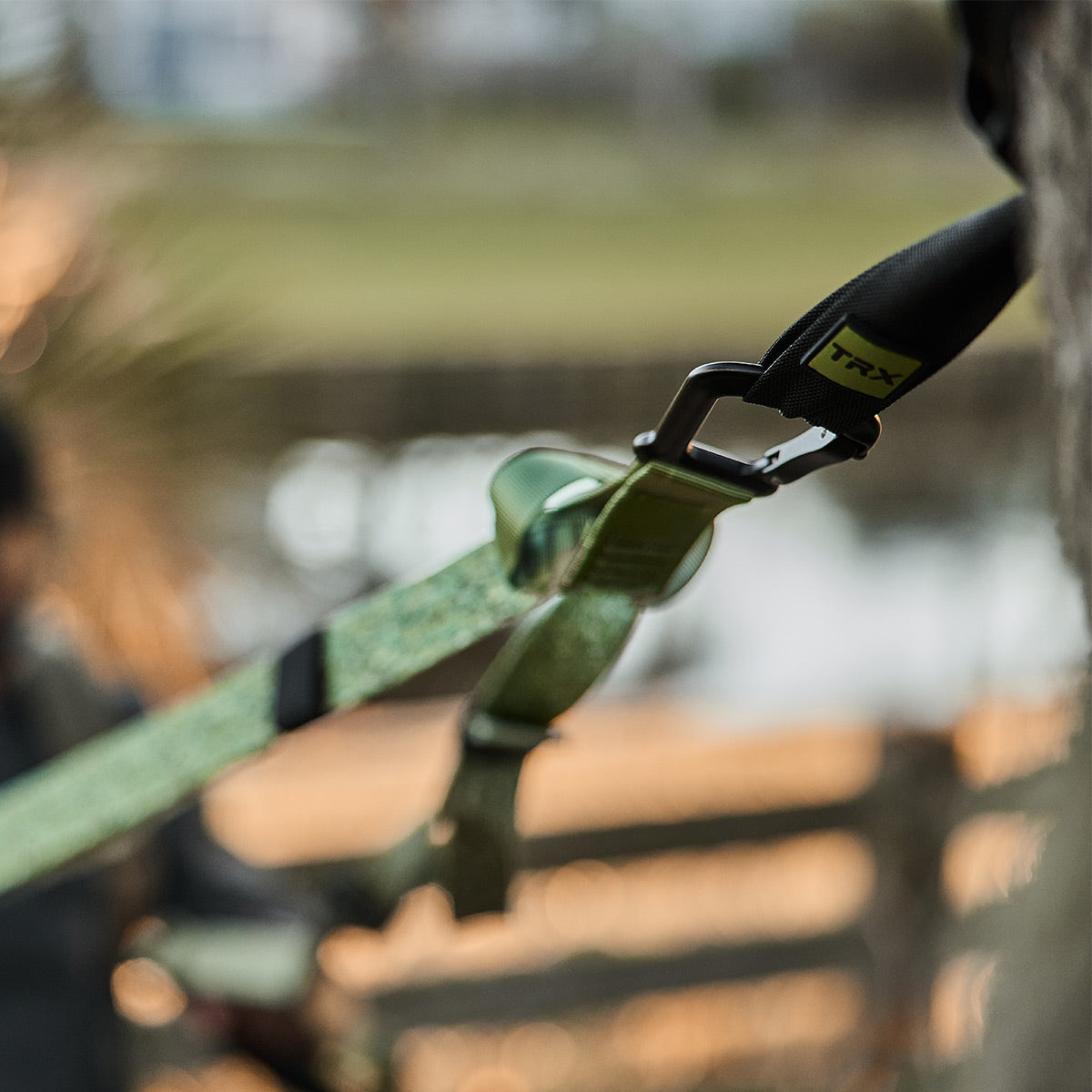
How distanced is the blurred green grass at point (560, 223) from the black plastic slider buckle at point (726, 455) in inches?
71.9

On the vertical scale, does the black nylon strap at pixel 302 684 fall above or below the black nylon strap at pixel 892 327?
below

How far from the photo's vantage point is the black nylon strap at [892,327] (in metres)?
0.25

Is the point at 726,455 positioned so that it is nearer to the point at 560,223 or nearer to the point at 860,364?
the point at 860,364

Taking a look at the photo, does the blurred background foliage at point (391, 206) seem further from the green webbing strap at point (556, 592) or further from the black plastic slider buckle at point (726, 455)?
the black plastic slider buckle at point (726, 455)

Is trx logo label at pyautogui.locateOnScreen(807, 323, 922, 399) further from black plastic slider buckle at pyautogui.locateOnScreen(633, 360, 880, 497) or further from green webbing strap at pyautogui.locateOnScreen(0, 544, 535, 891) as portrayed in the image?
green webbing strap at pyautogui.locateOnScreen(0, 544, 535, 891)

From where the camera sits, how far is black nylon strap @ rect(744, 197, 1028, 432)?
247 millimetres

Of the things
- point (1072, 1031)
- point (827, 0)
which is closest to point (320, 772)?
point (1072, 1031)

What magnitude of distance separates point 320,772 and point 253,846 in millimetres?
157

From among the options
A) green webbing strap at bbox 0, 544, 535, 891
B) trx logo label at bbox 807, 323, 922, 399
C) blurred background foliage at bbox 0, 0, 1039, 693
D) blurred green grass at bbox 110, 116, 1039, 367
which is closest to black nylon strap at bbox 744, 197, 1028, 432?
trx logo label at bbox 807, 323, 922, 399

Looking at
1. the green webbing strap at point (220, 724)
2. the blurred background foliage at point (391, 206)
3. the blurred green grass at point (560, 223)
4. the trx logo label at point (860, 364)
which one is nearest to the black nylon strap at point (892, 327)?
the trx logo label at point (860, 364)

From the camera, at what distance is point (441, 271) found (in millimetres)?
3211

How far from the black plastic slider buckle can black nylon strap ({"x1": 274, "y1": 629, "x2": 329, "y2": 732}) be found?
0.56 feet

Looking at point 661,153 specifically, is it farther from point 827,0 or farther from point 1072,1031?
point 1072,1031

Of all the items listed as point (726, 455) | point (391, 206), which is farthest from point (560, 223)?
point (726, 455)
